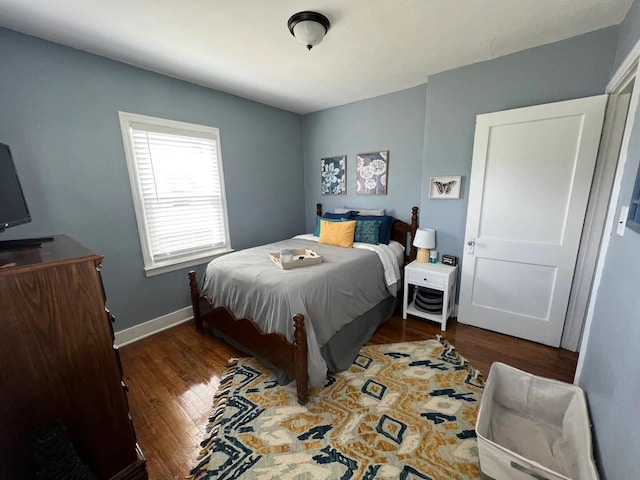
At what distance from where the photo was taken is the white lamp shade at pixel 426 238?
2.66 m

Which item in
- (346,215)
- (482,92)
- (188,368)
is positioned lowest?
(188,368)

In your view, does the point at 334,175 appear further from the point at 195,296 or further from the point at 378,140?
the point at 195,296

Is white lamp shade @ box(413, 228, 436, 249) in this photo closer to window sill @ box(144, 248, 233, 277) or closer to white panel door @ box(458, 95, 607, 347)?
white panel door @ box(458, 95, 607, 347)

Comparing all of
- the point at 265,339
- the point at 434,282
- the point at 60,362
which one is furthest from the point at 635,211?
the point at 60,362

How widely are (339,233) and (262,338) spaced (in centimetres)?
147

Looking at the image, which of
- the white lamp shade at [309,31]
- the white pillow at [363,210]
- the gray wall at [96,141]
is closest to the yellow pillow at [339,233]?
the white pillow at [363,210]

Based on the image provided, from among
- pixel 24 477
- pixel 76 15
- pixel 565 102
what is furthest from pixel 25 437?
pixel 565 102

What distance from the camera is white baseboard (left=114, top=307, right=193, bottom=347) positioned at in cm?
238

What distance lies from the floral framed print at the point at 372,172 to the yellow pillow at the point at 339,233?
2.22 ft

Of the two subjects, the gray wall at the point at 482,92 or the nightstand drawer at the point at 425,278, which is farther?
the nightstand drawer at the point at 425,278

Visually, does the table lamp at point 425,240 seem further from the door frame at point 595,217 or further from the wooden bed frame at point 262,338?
the wooden bed frame at point 262,338

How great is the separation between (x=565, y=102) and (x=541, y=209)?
2.62 feet

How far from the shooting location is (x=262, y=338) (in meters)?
1.86

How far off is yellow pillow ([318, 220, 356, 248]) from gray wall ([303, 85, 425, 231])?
2.19 feet
